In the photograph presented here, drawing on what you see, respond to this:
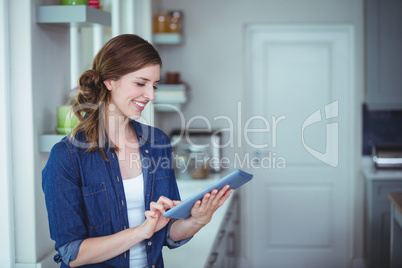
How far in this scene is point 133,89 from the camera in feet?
5.36

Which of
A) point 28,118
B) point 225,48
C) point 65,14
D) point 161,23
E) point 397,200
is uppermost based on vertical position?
point 161,23

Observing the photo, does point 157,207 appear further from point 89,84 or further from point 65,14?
point 65,14

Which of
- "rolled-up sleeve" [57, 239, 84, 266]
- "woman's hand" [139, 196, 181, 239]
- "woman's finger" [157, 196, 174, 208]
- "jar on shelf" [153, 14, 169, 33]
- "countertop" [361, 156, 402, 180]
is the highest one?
"jar on shelf" [153, 14, 169, 33]

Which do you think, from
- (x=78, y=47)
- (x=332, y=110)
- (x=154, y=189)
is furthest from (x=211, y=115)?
(x=154, y=189)

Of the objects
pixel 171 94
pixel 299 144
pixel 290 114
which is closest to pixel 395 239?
pixel 299 144

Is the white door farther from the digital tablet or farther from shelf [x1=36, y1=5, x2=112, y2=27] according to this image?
the digital tablet

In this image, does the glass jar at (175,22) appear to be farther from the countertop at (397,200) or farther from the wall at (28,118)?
the wall at (28,118)

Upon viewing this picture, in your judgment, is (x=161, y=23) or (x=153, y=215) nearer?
(x=153, y=215)

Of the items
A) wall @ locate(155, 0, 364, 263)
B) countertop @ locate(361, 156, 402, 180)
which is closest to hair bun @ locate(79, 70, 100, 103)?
wall @ locate(155, 0, 364, 263)

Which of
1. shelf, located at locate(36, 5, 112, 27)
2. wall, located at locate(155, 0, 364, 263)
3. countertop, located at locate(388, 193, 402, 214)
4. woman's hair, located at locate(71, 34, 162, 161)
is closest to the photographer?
woman's hair, located at locate(71, 34, 162, 161)

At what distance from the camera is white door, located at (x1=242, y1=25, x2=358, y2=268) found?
445 centimetres

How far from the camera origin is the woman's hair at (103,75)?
1611 mm

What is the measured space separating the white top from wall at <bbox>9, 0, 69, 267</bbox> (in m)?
0.46

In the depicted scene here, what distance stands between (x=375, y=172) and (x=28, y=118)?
299cm
